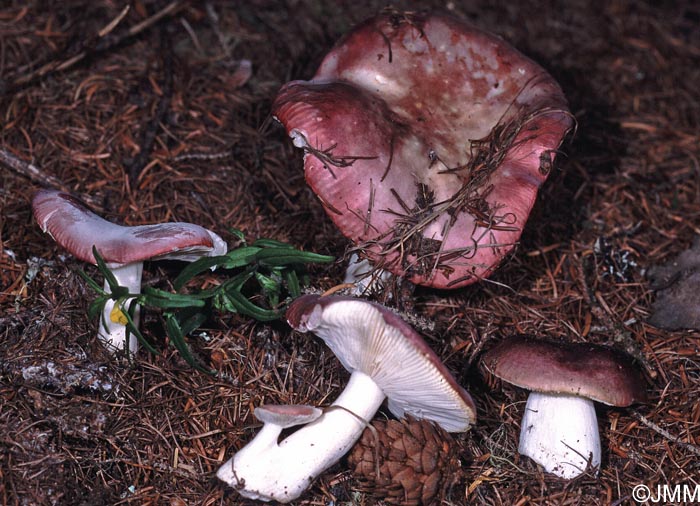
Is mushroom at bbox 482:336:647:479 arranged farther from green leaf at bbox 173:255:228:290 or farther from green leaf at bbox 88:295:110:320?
green leaf at bbox 88:295:110:320

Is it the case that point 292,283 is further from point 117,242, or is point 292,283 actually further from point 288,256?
point 117,242

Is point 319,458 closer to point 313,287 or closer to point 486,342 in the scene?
point 313,287

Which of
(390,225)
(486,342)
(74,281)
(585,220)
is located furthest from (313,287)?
(585,220)

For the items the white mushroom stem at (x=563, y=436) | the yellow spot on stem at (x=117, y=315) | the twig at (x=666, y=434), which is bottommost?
the twig at (x=666, y=434)

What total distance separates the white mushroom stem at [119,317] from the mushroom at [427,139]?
0.84 meters

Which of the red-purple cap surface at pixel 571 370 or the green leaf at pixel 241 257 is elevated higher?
the green leaf at pixel 241 257

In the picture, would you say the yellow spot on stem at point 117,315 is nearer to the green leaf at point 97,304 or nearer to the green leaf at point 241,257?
the green leaf at point 97,304

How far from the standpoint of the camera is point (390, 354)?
97.7 inches

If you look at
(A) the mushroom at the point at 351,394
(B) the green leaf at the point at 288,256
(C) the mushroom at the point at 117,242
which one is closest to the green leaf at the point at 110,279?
(C) the mushroom at the point at 117,242

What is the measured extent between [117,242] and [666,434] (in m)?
2.48

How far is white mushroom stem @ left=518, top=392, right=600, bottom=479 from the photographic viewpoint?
2848 mm

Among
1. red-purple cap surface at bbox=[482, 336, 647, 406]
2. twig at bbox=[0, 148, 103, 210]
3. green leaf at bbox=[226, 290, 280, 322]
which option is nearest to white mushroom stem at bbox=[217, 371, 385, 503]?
green leaf at bbox=[226, 290, 280, 322]

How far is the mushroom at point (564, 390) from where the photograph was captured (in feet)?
8.95

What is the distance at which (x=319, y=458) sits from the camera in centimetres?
260
